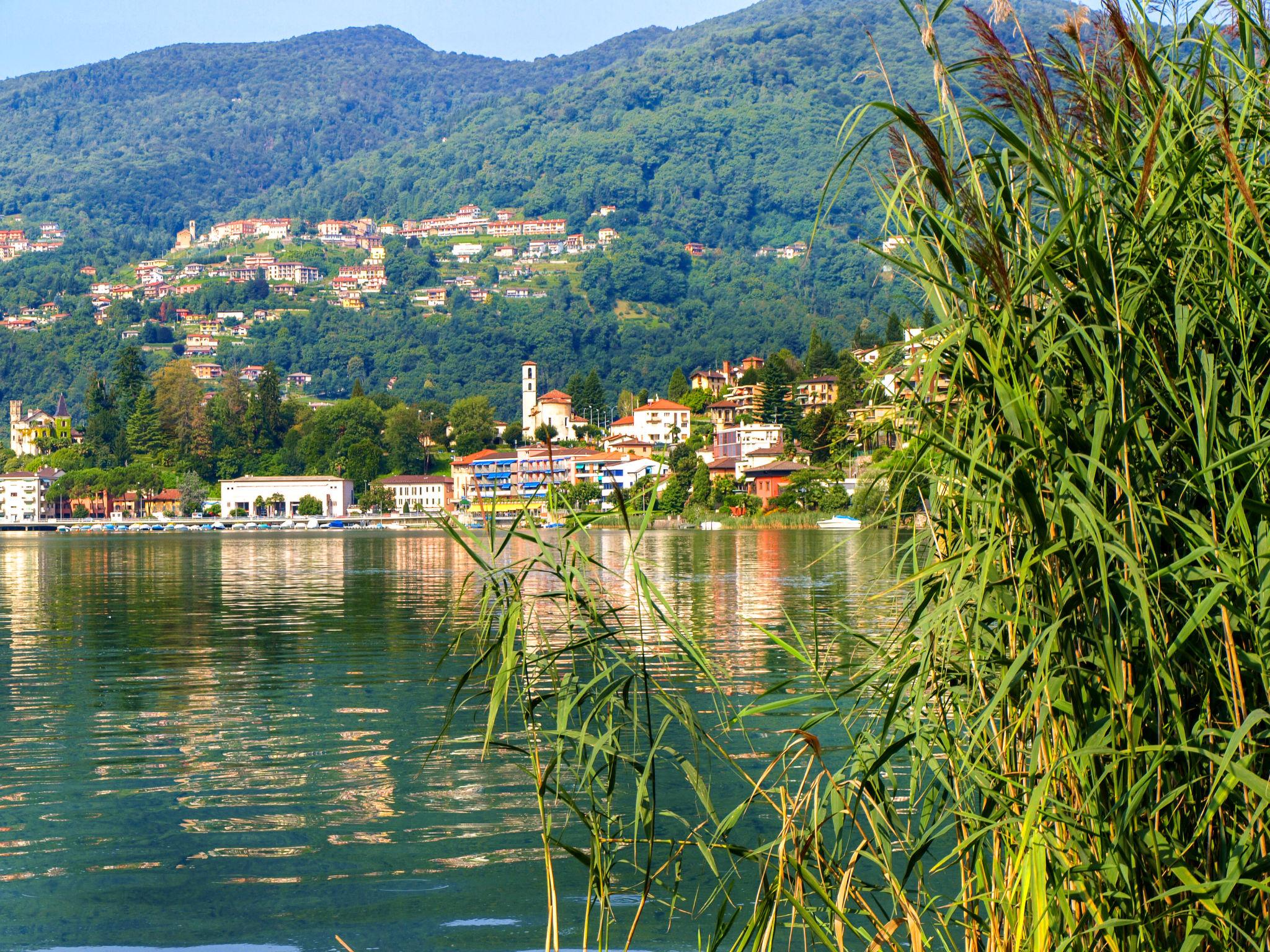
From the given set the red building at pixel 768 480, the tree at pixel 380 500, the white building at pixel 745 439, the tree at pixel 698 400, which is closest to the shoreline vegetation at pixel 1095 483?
the red building at pixel 768 480

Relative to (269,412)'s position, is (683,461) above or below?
below

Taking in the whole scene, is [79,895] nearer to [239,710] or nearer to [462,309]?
[239,710]

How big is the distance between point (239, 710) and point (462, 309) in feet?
585

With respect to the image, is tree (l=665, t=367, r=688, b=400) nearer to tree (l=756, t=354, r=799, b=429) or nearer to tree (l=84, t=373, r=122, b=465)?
tree (l=756, t=354, r=799, b=429)

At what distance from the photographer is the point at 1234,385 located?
260 centimetres

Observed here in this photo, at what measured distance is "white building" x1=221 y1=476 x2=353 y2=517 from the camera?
360ft

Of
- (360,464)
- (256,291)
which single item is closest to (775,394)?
(360,464)

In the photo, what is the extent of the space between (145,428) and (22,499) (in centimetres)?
1241

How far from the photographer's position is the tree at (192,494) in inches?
4299

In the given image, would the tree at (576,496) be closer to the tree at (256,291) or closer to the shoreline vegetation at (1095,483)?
the shoreline vegetation at (1095,483)

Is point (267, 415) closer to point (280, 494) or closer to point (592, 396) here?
point (280, 494)

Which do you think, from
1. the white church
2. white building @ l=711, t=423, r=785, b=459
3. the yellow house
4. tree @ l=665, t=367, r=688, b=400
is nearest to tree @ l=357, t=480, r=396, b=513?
the white church

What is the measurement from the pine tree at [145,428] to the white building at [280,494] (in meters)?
12.4

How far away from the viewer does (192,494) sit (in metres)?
110
